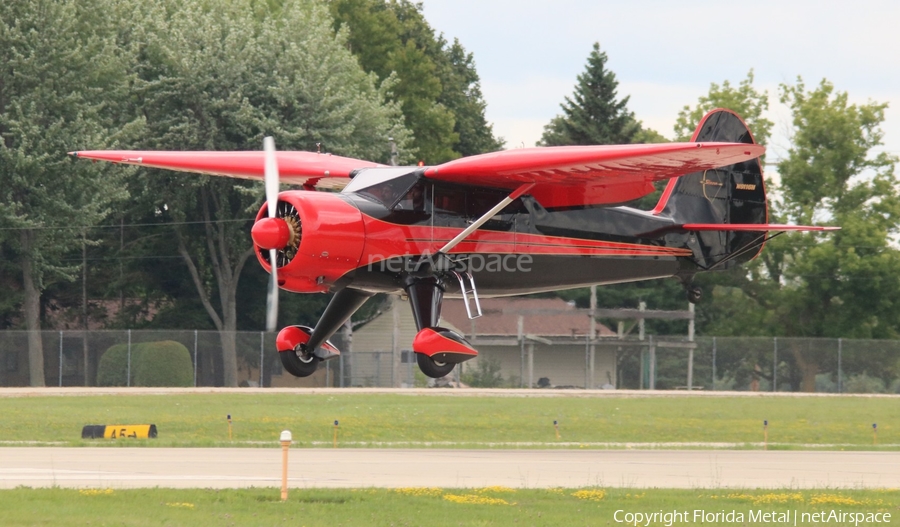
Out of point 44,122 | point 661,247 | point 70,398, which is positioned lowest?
point 70,398

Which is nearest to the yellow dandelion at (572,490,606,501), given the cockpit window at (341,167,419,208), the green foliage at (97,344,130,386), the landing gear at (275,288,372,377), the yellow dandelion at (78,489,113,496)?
the landing gear at (275,288,372,377)

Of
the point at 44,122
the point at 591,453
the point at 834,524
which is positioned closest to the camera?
the point at 834,524

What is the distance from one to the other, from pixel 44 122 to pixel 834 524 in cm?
3931

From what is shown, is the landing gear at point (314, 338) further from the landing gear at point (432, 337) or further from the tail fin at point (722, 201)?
the tail fin at point (722, 201)

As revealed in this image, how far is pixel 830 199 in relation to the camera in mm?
60719

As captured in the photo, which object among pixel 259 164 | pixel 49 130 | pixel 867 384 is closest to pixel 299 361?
pixel 259 164

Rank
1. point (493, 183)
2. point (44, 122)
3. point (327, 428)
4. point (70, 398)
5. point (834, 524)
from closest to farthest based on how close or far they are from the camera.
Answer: point (834, 524) → point (493, 183) → point (327, 428) → point (70, 398) → point (44, 122)

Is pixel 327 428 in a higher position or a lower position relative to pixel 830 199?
lower

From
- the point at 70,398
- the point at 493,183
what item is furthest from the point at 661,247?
the point at 70,398

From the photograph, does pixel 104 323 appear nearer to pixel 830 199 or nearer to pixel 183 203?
pixel 183 203

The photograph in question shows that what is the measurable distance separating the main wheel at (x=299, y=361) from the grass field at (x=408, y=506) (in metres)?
1.67

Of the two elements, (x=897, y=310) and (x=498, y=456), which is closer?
(x=498, y=456)

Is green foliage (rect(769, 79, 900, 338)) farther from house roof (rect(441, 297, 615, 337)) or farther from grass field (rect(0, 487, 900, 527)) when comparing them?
grass field (rect(0, 487, 900, 527))

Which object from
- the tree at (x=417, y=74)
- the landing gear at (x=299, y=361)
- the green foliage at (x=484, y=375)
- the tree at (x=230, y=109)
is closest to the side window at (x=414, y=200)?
the landing gear at (x=299, y=361)
